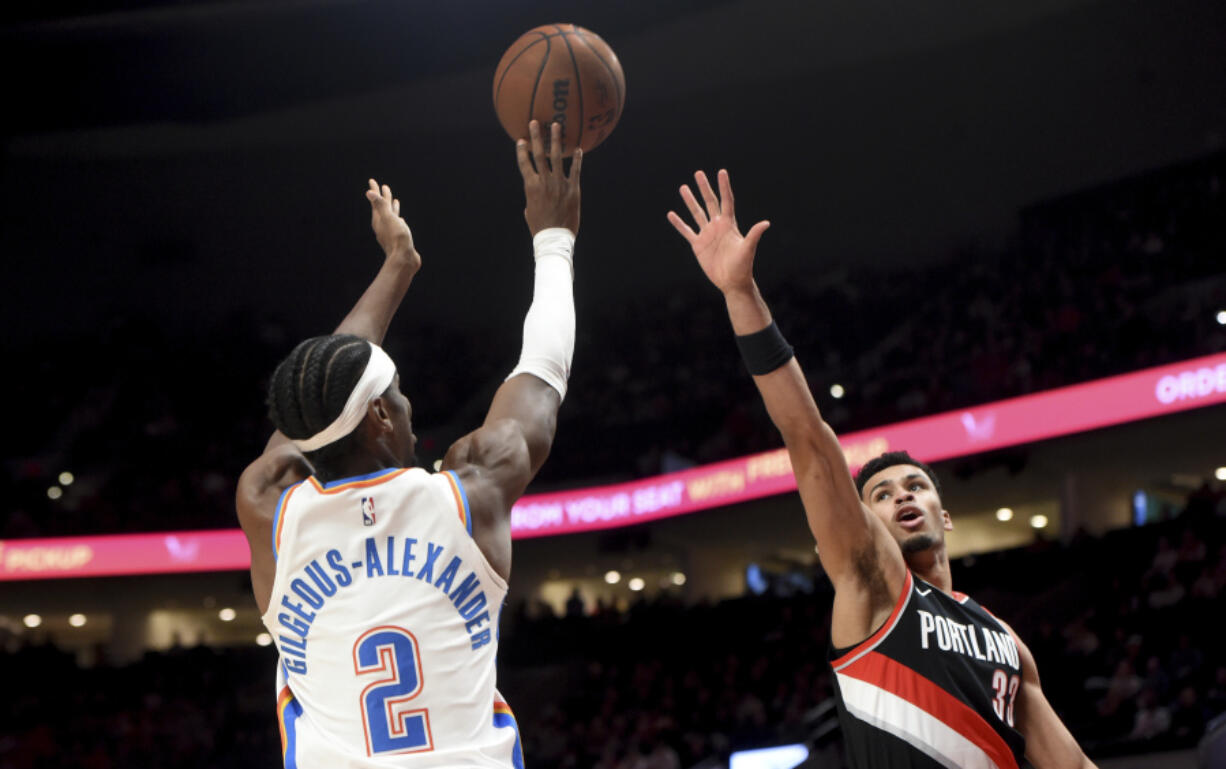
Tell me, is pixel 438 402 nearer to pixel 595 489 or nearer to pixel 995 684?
pixel 595 489

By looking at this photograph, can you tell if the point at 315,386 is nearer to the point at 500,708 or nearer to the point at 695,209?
the point at 500,708

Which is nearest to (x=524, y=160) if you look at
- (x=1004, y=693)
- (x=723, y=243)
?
(x=723, y=243)

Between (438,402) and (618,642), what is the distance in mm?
5578

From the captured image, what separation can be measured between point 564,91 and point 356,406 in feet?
5.88

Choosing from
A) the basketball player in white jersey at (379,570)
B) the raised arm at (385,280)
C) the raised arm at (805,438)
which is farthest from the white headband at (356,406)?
the raised arm at (805,438)

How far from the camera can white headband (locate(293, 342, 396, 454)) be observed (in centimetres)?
211

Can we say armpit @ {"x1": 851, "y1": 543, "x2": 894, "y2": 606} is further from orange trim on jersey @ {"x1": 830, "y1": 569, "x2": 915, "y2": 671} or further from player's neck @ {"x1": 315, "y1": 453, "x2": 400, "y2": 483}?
player's neck @ {"x1": 315, "y1": 453, "x2": 400, "y2": 483}

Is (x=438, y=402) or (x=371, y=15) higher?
(x=371, y=15)

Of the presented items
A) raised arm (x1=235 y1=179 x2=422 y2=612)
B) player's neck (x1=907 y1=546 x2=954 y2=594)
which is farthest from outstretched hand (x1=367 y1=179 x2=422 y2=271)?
player's neck (x1=907 y1=546 x2=954 y2=594)

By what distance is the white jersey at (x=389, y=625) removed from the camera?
2021mm

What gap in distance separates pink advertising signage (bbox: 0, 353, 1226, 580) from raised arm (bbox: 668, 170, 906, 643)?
376 inches

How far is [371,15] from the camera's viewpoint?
64.0ft

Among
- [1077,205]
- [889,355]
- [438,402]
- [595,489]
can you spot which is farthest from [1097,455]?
[438,402]

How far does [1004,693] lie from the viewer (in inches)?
122
